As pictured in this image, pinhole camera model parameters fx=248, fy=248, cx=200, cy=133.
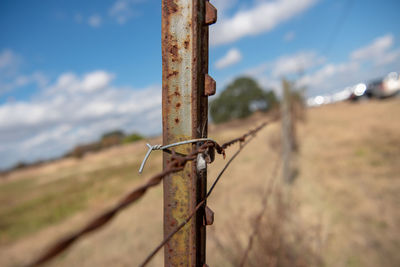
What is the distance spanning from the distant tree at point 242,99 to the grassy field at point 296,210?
35.7 feet

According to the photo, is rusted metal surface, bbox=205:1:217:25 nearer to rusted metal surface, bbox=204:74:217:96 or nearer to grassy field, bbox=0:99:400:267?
rusted metal surface, bbox=204:74:217:96

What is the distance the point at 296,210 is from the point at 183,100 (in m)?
4.97

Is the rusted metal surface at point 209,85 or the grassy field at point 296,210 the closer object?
the rusted metal surface at point 209,85

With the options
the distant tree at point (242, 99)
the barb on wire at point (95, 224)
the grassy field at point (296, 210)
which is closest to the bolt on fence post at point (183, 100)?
the barb on wire at point (95, 224)

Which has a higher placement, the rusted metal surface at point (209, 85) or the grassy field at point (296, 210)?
the rusted metal surface at point (209, 85)

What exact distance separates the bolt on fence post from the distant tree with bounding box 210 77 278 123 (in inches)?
870

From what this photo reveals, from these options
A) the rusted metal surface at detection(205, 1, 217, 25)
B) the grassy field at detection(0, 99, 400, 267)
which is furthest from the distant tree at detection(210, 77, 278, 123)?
the rusted metal surface at detection(205, 1, 217, 25)

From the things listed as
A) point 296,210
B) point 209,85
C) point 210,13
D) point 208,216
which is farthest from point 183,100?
point 296,210

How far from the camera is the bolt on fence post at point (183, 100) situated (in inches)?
33.6

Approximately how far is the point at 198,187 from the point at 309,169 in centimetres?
782

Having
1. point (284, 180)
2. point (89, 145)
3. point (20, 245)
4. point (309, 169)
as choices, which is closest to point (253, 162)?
point (309, 169)

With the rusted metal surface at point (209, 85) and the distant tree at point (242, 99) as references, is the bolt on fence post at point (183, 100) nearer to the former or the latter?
the rusted metal surface at point (209, 85)

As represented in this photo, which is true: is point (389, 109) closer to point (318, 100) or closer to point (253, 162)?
point (253, 162)

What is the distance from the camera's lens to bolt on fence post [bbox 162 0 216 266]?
33.6 inches
